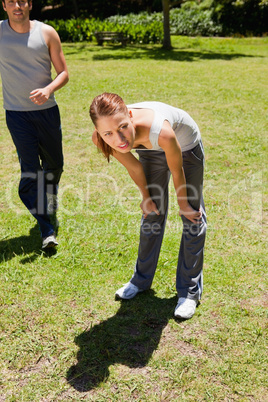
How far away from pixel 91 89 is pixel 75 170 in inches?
218

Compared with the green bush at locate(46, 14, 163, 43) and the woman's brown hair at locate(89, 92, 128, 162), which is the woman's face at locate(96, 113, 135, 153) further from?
the green bush at locate(46, 14, 163, 43)

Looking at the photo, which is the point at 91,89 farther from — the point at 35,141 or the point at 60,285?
the point at 60,285

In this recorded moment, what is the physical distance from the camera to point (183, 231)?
123 inches

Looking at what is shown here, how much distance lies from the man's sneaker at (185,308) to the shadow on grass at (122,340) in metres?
0.10

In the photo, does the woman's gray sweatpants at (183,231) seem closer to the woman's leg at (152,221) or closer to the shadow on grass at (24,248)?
the woman's leg at (152,221)

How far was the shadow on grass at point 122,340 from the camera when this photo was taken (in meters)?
2.72

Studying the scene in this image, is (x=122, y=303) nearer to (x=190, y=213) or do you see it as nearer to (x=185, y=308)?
(x=185, y=308)

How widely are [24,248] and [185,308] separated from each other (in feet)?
5.89

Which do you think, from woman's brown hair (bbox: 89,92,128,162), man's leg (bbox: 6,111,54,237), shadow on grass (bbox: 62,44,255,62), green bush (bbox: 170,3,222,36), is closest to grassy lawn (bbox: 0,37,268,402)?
man's leg (bbox: 6,111,54,237)

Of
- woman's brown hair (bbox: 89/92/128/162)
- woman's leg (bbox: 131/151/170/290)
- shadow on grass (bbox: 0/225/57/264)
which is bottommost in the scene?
shadow on grass (bbox: 0/225/57/264)

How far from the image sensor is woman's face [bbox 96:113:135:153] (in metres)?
2.36

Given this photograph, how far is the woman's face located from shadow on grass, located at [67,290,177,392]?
1.40m

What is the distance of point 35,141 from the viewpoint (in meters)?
3.98

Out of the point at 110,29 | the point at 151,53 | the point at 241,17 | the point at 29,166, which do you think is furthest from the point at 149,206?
the point at 241,17
